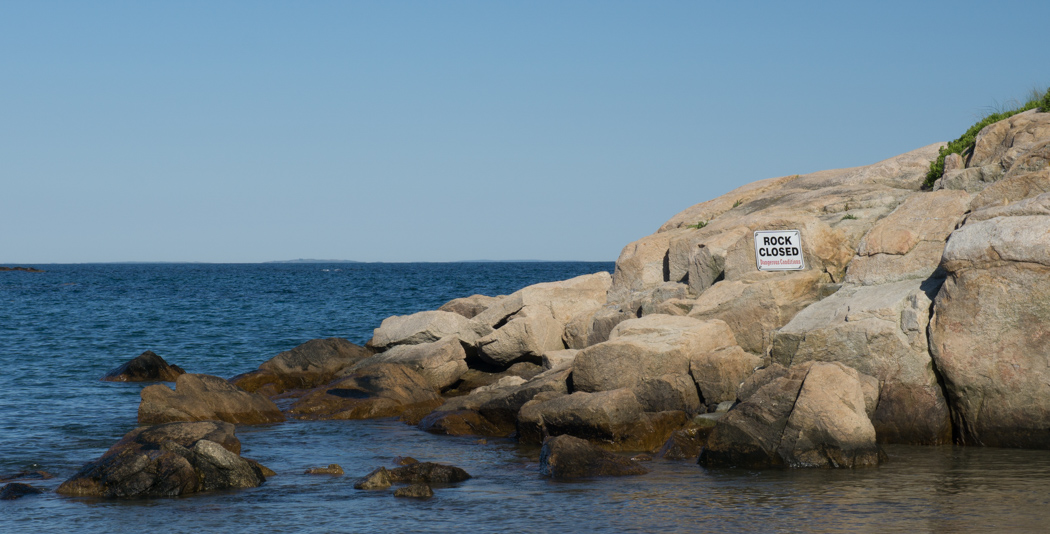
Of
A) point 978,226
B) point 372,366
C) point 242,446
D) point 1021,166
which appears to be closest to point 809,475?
point 978,226

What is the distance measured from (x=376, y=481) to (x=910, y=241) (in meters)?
11.7

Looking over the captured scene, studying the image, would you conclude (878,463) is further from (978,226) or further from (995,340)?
(978,226)

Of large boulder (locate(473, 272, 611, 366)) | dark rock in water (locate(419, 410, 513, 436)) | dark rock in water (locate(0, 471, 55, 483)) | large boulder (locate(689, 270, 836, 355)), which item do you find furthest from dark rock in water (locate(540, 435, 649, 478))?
large boulder (locate(473, 272, 611, 366))

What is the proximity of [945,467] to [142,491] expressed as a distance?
12196 millimetres

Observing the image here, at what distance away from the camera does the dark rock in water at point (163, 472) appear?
13.5 m

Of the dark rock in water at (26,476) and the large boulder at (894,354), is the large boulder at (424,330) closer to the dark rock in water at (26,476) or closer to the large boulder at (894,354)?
the large boulder at (894,354)

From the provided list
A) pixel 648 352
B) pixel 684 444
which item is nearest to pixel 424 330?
pixel 648 352

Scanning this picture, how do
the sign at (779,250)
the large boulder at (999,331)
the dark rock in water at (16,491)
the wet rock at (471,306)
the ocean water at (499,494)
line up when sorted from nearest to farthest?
the ocean water at (499,494) < the dark rock in water at (16,491) < the large boulder at (999,331) < the sign at (779,250) < the wet rock at (471,306)

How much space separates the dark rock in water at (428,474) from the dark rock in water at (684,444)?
3670 mm

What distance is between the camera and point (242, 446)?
17750 millimetres

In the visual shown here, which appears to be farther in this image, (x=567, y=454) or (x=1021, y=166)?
(x=1021, y=166)

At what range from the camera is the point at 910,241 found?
59.5 ft

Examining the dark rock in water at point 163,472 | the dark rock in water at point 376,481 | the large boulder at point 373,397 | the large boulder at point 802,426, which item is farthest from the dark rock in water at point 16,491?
the large boulder at point 802,426

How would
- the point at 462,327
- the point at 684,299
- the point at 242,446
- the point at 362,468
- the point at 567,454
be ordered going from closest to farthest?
the point at 567,454 < the point at 362,468 < the point at 242,446 < the point at 684,299 < the point at 462,327
